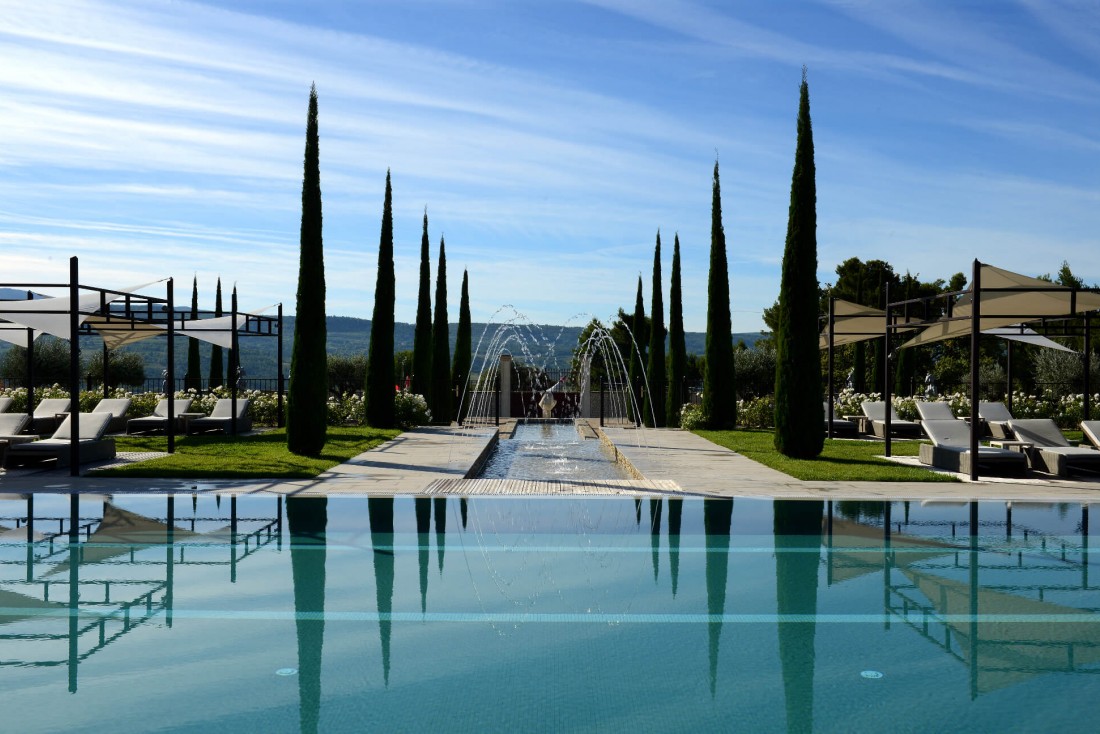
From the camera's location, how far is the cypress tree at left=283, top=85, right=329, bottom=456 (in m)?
15.1

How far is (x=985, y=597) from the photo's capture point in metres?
6.32

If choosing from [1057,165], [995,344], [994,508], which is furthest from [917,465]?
[995,344]

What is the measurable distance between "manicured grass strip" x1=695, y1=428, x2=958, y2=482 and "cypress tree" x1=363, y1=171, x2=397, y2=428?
7507 mm

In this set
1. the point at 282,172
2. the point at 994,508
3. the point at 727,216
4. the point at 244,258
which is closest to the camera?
the point at 994,508

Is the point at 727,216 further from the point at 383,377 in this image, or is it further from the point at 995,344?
the point at 995,344

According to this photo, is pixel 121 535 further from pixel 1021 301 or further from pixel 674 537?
pixel 1021 301

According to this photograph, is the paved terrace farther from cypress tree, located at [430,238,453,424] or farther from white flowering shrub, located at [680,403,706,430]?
cypress tree, located at [430,238,453,424]

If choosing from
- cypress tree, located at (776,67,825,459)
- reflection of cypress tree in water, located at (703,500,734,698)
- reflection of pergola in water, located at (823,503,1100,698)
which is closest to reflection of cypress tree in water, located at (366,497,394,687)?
reflection of cypress tree in water, located at (703,500,734,698)

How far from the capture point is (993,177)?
1970 cm

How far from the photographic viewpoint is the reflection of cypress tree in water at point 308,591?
4387 mm

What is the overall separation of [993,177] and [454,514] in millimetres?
15676

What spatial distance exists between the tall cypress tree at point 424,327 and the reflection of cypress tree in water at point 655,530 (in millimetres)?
16227

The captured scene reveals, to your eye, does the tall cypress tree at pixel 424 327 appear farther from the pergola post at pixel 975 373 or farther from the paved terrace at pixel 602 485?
the pergola post at pixel 975 373

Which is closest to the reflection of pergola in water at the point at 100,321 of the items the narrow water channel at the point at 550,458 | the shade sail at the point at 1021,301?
the narrow water channel at the point at 550,458
